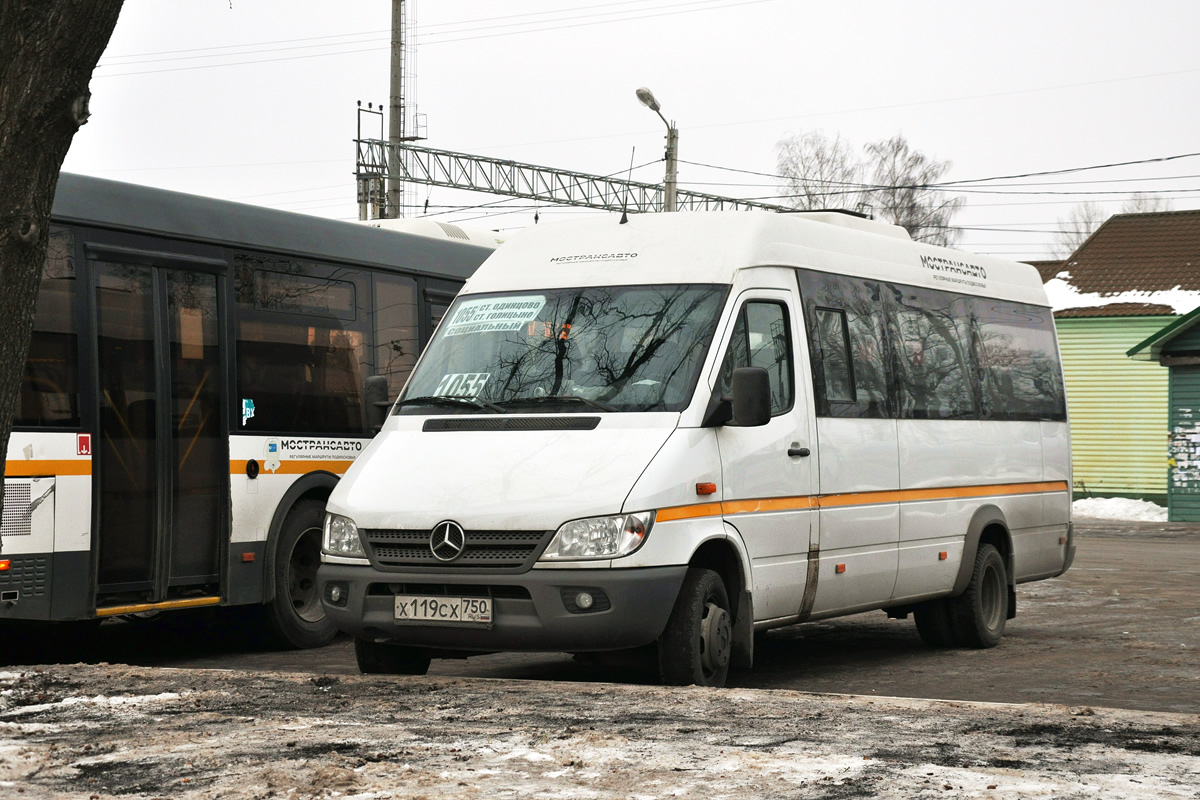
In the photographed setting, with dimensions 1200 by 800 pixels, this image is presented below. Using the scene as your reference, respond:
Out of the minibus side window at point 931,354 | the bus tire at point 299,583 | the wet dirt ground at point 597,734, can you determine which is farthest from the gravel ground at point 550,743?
the minibus side window at point 931,354

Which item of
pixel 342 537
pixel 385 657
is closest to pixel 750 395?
pixel 342 537

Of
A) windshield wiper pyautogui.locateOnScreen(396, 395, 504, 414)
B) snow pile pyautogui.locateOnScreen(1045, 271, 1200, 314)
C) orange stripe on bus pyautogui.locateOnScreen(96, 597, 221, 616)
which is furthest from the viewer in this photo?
snow pile pyautogui.locateOnScreen(1045, 271, 1200, 314)

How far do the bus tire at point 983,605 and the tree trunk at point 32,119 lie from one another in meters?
7.16

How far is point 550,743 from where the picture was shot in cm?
619

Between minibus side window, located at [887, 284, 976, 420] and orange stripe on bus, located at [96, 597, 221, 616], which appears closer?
orange stripe on bus, located at [96, 597, 221, 616]

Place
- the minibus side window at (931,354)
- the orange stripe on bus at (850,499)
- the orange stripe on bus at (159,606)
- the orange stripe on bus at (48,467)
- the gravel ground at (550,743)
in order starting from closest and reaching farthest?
the gravel ground at (550,743), the orange stripe on bus at (850,499), the orange stripe on bus at (48,467), the orange stripe on bus at (159,606), the minibus side window at (931,354)

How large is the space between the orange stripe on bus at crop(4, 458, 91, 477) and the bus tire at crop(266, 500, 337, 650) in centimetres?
194

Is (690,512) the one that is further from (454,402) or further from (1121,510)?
(1121,510)

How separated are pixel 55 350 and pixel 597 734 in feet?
15.8

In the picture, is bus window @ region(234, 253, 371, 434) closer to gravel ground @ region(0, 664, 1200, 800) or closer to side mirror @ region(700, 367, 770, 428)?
gravel ground @ region(0, 664, 1200, 800)

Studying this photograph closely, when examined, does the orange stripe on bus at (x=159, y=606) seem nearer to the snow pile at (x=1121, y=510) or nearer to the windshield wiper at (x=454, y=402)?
the windshield wiper at (x=454, y=402)

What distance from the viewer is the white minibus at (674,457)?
26.2 feet

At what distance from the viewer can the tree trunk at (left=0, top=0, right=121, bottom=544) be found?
5836mm

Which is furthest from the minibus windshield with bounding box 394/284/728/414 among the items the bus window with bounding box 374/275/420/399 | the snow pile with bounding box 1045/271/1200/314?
the snow pile with bounding box 1045/271/1200/314
